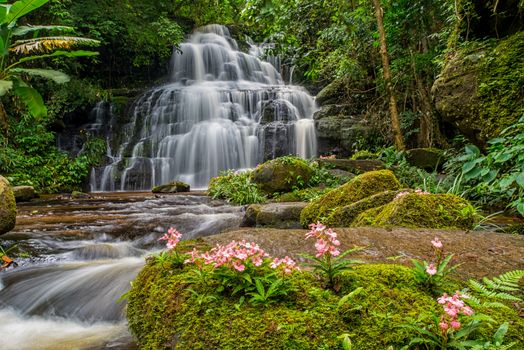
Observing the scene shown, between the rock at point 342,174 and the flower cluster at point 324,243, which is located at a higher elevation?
the rock at point 342,174

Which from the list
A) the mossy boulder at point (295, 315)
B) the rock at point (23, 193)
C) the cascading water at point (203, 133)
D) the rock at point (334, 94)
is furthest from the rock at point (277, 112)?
the mossy boulder at point (295, 315)

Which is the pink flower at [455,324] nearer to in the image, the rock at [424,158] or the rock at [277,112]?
the rock at [424,158]

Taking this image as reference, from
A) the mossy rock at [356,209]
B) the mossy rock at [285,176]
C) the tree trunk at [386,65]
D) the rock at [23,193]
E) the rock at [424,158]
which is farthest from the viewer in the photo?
the rock at [23,193]

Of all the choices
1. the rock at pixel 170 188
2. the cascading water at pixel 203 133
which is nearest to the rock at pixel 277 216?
the rock at pixel 170 188

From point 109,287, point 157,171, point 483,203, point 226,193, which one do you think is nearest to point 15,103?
Answer: point 157,171

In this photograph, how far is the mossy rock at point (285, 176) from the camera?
8938 mm

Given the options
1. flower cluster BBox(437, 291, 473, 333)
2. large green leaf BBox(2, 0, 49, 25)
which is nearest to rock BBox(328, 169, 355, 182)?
large green leaf BBox(2, 0, 49, 25)

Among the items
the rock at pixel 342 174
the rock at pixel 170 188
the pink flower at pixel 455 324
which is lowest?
the pink flower at pixel 455 324

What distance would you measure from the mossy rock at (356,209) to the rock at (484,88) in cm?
246

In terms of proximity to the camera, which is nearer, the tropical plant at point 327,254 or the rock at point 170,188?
the tropical plant at point 327,254

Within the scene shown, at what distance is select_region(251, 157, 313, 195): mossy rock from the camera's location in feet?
29.3

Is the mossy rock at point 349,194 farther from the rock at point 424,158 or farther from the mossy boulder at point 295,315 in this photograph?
the rock at point 424,158

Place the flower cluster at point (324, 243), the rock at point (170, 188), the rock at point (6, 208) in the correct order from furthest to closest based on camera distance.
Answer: the rock at point (170, 188), the rock at point (6, 208), the flower cluster at point (324, 243)

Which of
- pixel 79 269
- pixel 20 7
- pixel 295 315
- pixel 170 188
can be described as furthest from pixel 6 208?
pixel 170 188
